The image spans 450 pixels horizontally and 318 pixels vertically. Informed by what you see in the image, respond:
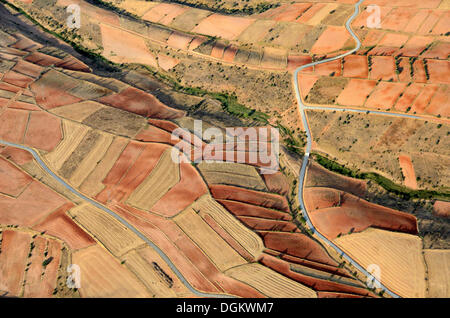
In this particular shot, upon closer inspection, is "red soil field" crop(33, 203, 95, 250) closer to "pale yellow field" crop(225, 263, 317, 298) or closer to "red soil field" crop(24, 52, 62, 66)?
"pale yellow field" crop(225, 263, 317, 298)

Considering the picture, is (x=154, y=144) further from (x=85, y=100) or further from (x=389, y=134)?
(x=389, y=134)

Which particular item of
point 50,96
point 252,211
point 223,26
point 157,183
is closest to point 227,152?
point 252,211

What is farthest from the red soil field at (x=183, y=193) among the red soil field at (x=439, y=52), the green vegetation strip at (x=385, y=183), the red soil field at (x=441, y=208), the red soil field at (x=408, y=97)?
the red soil field at (x=439, y=52)

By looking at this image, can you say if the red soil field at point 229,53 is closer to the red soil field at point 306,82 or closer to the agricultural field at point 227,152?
the agricultural field at point 227,152

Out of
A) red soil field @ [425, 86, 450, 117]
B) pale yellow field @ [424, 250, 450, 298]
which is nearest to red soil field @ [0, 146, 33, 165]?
pale yellow field @ [424, 250, 450, 298]

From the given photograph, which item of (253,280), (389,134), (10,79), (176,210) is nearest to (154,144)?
(176,210)

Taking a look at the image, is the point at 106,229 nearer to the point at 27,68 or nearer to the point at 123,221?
the point at 123,221
